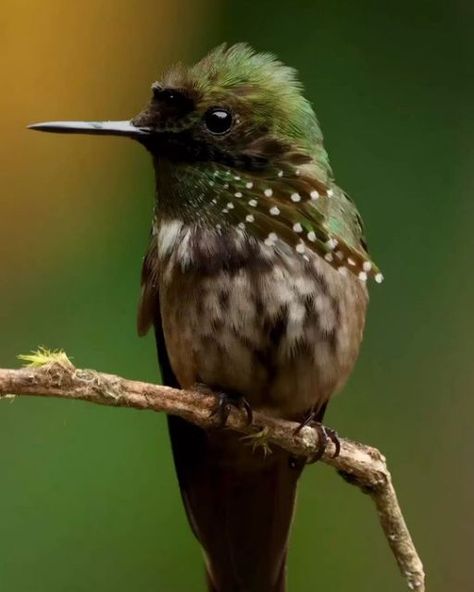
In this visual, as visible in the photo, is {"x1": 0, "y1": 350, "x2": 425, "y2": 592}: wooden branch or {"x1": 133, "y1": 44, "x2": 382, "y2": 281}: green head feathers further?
{"x1": 133, "y1": 44, "x2": 382, "y2": 281}: green head feathers

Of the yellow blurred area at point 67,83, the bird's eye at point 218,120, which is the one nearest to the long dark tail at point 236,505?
the bird's eye at point 218,120

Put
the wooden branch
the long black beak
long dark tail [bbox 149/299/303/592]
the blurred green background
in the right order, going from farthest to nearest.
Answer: the blurred green background → long dark tail [bbox 149/299/303/592] → the long black beak → the wooden branch

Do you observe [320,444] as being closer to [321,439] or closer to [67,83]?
[321,439]

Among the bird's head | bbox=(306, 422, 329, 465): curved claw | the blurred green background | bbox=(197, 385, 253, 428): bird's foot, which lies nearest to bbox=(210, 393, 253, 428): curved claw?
bbox=(197, 385, 253, 428): bird's foot

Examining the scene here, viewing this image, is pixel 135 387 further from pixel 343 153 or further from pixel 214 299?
pixel 343 153

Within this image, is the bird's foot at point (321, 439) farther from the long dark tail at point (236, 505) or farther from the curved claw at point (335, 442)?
the long dark tail at point (236, 505)

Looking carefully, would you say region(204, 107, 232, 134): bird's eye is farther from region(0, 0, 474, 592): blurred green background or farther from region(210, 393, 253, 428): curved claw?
region(0, 0, 474, 592): blurred green background

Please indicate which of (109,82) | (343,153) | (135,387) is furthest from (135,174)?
(135,387)
